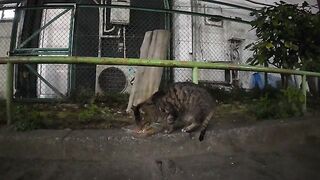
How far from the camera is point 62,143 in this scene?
385 centimetres

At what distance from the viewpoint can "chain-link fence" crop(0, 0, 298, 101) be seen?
23.7ft

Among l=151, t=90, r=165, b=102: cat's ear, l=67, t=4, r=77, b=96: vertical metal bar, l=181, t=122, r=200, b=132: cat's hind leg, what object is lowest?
l=181, t=122, r=200, b=132: cat's hind leg

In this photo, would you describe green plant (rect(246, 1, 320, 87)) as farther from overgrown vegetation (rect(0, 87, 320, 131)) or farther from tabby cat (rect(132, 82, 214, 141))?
tabby cat (rect(132, 82, 214, 141))

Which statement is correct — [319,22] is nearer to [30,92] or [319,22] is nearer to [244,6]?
[244,6]

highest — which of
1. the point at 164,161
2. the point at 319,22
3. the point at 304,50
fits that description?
the point at 319,22

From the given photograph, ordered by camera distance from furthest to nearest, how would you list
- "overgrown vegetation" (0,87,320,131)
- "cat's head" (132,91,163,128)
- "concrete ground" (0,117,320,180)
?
"overgrown vegetation" (0,87,320,131) → "cat's head" (132,91,163,128) → "concrete ground" (0,117,320,180)

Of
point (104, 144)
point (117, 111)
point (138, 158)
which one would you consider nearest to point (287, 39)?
point (117, 111)

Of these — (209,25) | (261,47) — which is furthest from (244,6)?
(261,47)

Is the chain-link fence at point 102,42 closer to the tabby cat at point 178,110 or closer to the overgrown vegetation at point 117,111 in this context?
the overgrown vegetation at point 117,111

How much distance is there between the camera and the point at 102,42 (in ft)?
26.8

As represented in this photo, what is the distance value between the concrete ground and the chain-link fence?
294 cm

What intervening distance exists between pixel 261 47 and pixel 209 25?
297 centimetres

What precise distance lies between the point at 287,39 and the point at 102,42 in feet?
13.8

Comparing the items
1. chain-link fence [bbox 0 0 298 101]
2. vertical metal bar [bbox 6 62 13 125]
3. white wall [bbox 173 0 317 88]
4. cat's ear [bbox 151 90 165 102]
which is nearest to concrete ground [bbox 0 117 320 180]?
vertical metal bar [bbox 6 62 13 125]
